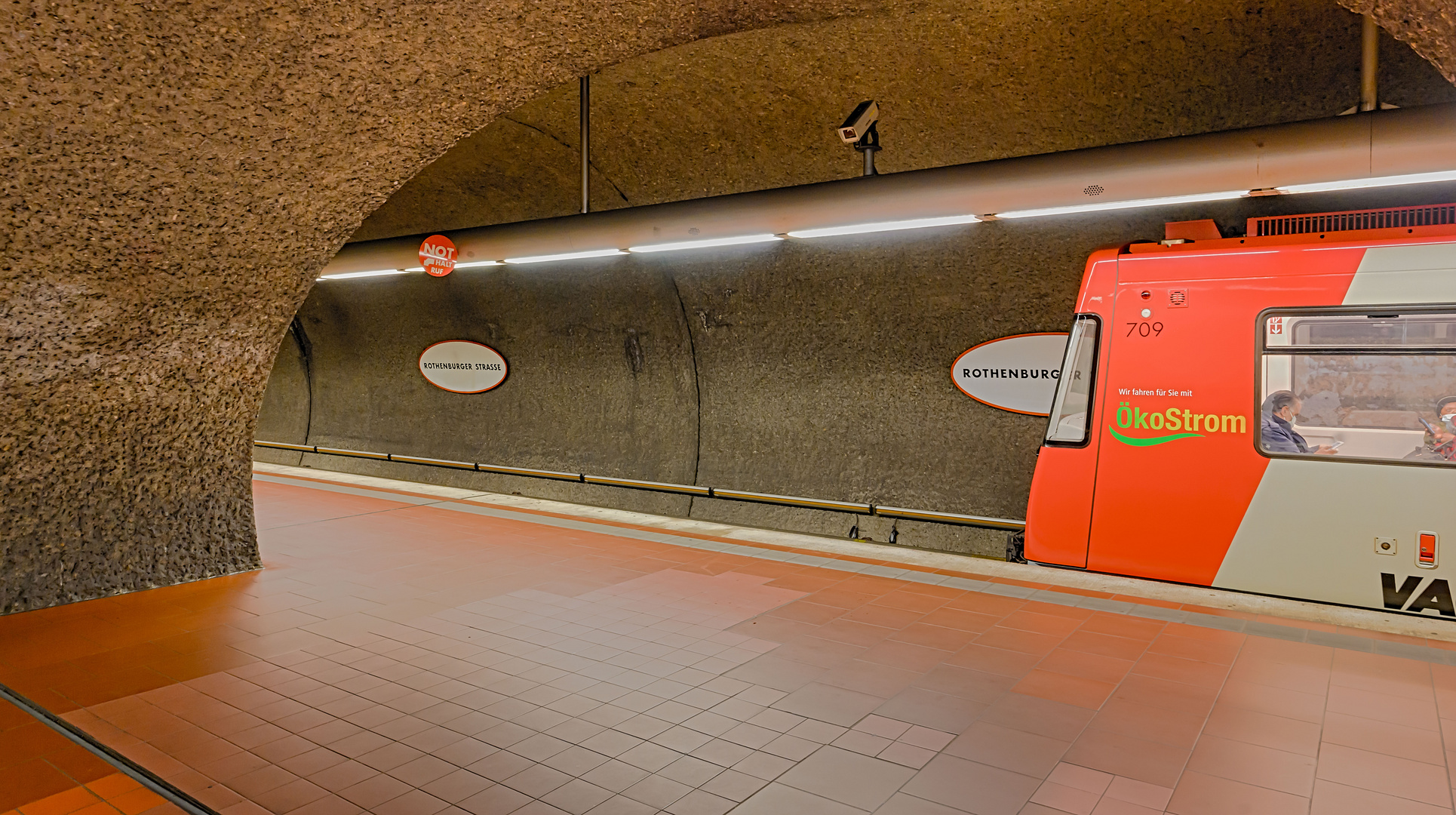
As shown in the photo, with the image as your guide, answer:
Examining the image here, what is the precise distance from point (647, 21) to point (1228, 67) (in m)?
4.29

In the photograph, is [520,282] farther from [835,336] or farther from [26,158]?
[26,158]

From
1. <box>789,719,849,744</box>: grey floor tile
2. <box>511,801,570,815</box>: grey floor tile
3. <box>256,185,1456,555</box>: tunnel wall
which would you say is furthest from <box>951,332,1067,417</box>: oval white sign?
<box>511,801,570,815</box>: grey floor tile

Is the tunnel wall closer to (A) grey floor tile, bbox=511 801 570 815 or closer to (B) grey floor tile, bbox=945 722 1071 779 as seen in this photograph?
(B) grey floor tile, bbox=945 722 1071 779

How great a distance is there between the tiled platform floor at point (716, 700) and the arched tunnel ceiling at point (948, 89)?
3.86 meters

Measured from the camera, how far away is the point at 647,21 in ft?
16.2

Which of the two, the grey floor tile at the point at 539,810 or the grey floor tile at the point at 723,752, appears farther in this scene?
the grey floor tile at the point at 723,752

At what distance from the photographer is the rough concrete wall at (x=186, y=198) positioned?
383cm

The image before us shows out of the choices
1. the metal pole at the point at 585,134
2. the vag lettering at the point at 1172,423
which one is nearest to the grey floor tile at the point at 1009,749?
the vag lettering at the point at 1172,423

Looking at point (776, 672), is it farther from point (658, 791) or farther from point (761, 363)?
point (761, 363)

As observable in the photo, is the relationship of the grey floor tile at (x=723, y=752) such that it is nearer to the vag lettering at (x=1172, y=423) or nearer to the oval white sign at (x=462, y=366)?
the vag lettering at (x=1172, y=423)

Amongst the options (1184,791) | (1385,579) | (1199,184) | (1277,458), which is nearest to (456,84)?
(1199,184)

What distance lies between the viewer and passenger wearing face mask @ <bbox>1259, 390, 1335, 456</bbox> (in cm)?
530

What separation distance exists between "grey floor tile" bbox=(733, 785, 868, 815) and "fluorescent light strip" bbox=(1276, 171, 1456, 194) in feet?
13.0

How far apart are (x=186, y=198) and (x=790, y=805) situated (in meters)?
4.57
